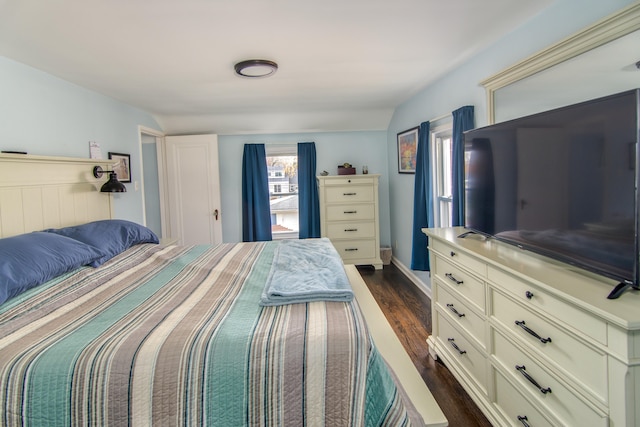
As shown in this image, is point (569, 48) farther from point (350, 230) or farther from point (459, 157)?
point (350, 230)

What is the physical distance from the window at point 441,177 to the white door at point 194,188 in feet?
9.37

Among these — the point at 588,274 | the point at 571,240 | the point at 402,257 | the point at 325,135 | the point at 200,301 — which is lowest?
the point at 402,257

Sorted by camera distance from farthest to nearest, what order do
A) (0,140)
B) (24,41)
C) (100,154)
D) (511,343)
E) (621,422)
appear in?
(100,154), (0,140), (24,41), (511,343), (621,422)

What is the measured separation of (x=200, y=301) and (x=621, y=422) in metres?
1.58

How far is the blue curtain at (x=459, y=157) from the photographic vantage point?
2.70 metres

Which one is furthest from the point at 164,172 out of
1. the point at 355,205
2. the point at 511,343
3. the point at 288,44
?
the point at 511,343

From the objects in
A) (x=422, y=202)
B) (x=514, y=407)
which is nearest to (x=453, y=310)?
(x=514, y=407)

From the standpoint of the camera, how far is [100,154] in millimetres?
3316

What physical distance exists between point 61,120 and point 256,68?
5.41 ft

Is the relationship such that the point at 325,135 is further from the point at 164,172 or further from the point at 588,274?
the point at 588,274

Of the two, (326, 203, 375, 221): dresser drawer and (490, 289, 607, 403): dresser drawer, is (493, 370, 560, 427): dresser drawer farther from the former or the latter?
(326, 203, 375, 221): dresser drawer

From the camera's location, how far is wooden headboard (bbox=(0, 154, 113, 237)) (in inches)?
87.5

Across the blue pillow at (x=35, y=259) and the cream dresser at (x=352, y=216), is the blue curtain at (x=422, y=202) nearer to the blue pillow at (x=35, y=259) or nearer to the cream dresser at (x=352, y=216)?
the cream dresser at (x=352, y=216)

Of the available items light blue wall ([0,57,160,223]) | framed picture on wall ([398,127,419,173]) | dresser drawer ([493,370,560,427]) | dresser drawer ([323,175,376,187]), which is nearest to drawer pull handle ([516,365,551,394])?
dresser drawer ([493,370,560,427])
